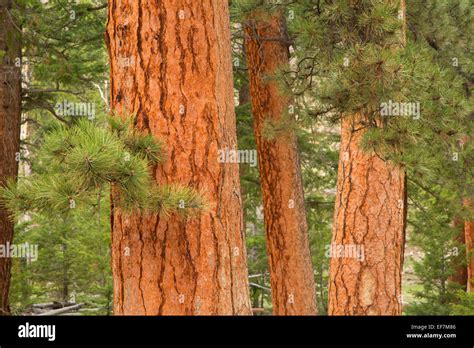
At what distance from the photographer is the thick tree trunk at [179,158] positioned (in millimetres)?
3947

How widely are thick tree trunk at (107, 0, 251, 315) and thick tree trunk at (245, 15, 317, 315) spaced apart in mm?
4030

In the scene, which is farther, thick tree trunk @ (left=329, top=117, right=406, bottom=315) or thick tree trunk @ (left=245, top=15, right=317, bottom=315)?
thick tree trunk @ (left=245, top=15, right=317, bottom=315)

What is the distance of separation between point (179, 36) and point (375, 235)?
3.12 metres

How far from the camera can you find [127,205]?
146 inches

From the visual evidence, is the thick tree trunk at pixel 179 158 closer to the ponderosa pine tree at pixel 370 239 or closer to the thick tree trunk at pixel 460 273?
the ponderosa pine tree at pixel 370 239

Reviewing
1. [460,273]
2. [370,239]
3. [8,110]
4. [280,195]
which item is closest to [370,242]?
[370,239]

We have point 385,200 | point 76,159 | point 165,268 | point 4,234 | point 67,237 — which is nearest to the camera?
point 76,159

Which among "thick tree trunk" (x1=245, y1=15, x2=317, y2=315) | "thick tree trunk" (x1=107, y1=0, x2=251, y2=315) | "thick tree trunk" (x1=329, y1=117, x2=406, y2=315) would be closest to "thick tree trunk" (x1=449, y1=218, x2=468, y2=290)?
"thick tree trunk" (x1=245, y1=15, x2=317, y2=315)

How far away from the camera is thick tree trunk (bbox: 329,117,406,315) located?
6406 millimetres

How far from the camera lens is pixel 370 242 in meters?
6.42

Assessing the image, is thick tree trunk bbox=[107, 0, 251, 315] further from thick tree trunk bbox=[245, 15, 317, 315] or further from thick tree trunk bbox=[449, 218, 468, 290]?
thick tree trunk bbox=[449, 218, 468, 290]

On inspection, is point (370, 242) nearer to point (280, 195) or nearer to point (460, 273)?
point (280, 195)

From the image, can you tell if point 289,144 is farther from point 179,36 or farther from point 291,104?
point 179,36
